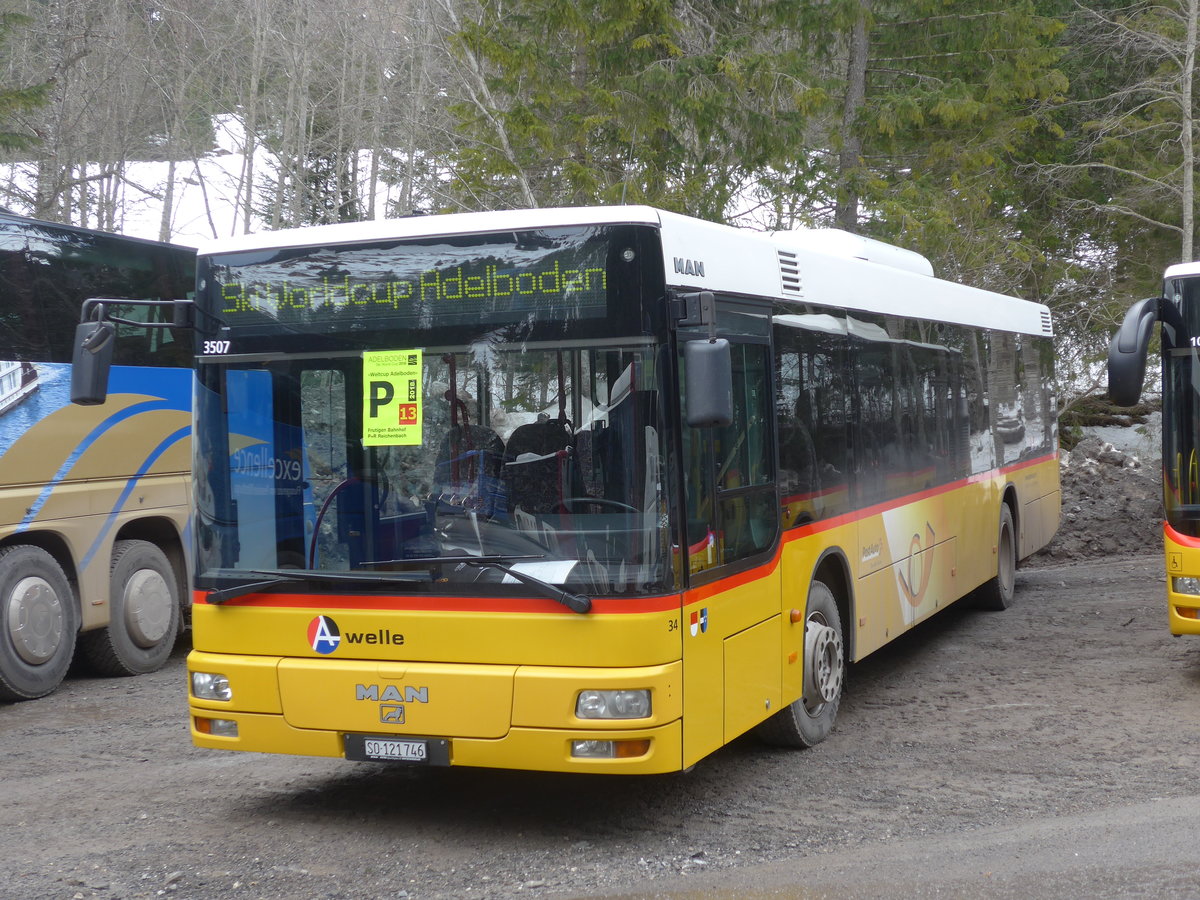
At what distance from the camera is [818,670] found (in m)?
7.62

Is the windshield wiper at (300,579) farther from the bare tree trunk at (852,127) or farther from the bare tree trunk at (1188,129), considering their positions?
the bare tree trunk at (1188,129)

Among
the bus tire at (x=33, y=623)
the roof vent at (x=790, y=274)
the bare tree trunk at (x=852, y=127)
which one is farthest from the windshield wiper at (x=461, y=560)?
the bare tree trunk at (x=852, y=127)

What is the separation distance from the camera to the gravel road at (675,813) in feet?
18.0

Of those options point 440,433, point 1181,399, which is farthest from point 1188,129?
point 440,433

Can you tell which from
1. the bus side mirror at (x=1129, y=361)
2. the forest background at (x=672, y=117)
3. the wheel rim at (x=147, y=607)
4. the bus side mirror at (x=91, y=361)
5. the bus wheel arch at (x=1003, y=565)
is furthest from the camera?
the forest background at (x=672, y=117)

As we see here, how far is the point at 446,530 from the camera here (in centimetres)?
578

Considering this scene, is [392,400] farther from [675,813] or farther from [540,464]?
[675,813]

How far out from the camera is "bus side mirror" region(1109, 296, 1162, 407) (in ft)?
25.9

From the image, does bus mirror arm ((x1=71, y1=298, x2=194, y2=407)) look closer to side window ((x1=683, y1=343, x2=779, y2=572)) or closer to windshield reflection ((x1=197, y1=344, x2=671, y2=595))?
windshield reflection ((x1=197, y1=344, x2=671, y2=595))

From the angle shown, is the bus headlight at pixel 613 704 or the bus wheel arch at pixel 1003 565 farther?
the bus wheel arch at pixel 1003 565

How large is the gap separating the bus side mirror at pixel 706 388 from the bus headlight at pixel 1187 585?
4479 mm

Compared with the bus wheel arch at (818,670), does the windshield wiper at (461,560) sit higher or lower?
higher

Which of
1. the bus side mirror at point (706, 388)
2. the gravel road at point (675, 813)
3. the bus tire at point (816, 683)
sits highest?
the bus side mirror at point (706, 388)

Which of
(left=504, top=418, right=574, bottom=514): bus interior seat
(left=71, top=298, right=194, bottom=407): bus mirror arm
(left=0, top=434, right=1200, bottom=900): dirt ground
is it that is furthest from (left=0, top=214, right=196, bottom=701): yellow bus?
(left=504, top=418, right=574, bottom=514): bus interior seat
